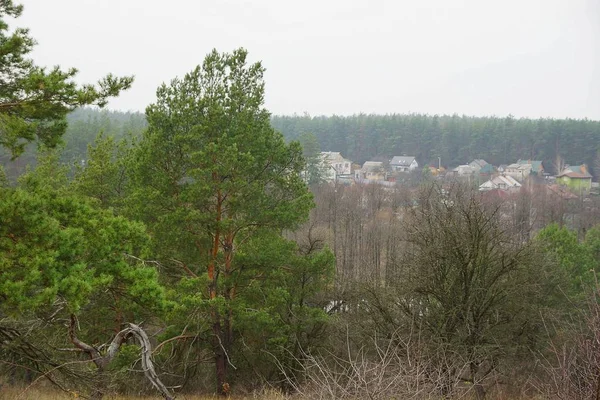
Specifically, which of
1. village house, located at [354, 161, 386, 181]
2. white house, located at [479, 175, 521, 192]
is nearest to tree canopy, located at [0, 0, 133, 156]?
white house, located at [479, 175, 521, 192]

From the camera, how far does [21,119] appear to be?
7.22 metres

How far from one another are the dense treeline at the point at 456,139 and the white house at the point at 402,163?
3274 mm

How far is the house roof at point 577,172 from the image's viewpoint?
255 feet

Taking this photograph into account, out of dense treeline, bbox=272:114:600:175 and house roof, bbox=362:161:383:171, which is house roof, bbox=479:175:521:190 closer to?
→ house roof, bbox=362:161:383:171

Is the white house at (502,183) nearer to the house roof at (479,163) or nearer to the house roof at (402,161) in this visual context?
the house roof at (479,163)

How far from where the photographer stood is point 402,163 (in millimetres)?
91062

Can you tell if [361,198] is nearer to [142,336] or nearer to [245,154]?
[245,154]

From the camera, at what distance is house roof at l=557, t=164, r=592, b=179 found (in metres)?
77.6

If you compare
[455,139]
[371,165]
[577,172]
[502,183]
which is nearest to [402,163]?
[371,165]

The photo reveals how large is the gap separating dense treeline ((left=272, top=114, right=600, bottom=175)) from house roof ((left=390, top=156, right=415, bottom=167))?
10.8 ft

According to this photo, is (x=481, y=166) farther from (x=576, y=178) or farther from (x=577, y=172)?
(x=576, y=178)

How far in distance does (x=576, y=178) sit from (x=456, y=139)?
2259cm

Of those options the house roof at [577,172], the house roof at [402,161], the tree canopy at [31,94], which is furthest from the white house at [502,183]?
the tree canopy at [31,94]

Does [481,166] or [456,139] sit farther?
[456,139]
